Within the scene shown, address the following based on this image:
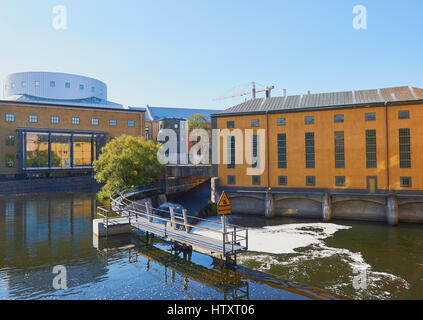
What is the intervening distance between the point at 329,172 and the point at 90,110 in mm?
53052

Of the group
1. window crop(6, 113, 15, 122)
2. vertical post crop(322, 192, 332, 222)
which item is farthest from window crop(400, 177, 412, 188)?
Answer: window crop(6, 113, 15, 122)

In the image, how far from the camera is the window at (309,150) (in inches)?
1390

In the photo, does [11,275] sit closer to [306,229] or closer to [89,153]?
[306,229]

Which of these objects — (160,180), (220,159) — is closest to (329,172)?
(220,159)

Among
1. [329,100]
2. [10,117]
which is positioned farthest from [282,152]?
[10,117]

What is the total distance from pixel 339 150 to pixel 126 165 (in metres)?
26.7

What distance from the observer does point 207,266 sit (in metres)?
17.4

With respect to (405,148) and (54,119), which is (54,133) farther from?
(405,148)

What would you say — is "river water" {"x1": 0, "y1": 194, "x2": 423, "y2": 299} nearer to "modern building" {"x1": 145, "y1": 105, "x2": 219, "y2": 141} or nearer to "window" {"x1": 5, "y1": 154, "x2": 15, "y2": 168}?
"window" {"x1": 5, "y1": 154, "x2": 15, "y2": 168}

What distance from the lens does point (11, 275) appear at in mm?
15039

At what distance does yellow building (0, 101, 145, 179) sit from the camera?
56812 millimetres

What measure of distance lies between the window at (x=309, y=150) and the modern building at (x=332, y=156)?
7 cm

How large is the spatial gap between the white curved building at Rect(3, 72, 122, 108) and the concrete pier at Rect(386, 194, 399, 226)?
85.8m

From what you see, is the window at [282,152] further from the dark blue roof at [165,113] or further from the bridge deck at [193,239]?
the dark blue roof at [165,113]
